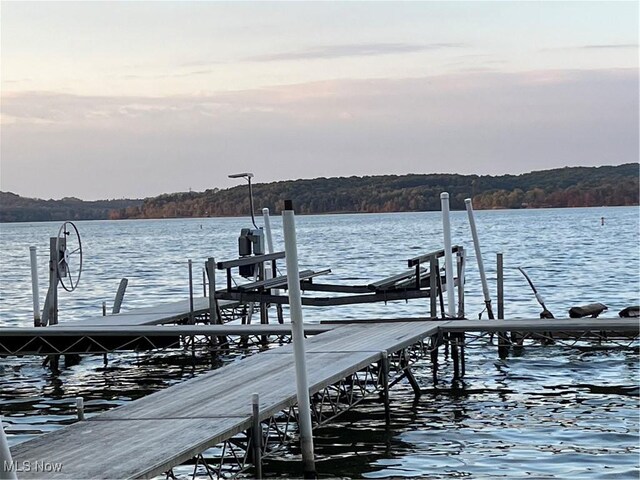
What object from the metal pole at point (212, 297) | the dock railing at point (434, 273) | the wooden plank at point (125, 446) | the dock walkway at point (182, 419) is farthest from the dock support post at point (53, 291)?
the wooden plank at point (125, 446)

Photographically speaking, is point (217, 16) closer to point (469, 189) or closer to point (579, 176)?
point (469, 189)

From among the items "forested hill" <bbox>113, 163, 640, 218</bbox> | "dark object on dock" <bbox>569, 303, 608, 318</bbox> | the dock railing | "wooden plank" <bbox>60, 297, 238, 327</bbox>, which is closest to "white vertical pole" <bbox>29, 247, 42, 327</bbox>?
A: "wooden plank" <bbox>60, 297, 238, 327</bbox>

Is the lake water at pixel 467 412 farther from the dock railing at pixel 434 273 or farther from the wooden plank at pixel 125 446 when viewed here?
the wooden plank at pixel 125 446

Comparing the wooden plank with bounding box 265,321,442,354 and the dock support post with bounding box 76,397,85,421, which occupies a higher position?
the dock support post with bounding box 76,397,85,421

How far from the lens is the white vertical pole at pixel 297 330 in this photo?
8.38 metres

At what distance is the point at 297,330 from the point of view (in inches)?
337

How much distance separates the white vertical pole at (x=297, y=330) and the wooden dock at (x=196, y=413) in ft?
1.14

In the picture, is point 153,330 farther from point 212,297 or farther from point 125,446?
point 125,446

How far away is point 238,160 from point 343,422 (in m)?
36.3

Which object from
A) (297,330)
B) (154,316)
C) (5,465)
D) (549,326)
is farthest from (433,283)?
(5,465)

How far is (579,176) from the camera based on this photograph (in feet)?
354

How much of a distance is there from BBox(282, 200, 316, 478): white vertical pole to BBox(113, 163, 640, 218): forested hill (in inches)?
2421

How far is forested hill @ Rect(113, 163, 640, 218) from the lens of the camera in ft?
287

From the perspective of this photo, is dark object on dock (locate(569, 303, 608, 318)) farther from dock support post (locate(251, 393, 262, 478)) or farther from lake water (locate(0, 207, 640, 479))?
dock support post (locate(251, 393, 262, 478))
